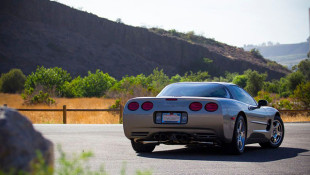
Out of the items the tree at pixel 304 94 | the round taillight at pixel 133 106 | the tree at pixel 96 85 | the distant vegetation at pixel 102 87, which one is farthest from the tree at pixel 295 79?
the round taillight at pixel 133 106

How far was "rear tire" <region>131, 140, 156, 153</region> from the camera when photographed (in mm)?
10156

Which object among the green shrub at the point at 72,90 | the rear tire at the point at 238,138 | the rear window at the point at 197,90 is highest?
the rear window at the point at 197,90

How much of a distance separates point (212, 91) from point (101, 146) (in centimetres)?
297

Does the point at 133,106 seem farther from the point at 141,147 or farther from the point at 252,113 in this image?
the point at 252,113

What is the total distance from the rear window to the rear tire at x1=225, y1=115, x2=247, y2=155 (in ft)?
1.98

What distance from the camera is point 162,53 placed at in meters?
118

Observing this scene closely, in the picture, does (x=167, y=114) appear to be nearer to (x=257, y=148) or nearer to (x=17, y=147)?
(x=257, y=148)

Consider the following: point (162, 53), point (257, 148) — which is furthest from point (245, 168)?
point (162, 53)

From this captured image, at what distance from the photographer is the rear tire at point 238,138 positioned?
31.1 feet

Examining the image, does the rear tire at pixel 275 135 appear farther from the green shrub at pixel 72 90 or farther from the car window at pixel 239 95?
the green shrub at pixel 72 90

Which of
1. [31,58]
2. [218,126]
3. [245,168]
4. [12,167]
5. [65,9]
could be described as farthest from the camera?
[65,9]

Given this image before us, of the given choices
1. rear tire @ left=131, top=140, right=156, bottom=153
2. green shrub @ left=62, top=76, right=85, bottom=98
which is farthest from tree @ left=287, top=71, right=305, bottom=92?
rear tire @ left=131, top=140, right=156, bottom=153

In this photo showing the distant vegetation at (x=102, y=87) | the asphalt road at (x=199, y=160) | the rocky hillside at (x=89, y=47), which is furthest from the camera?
the rocky hillside at (x=89, y=47)

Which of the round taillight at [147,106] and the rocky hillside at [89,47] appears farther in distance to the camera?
the rocky hillside at [89,47]
